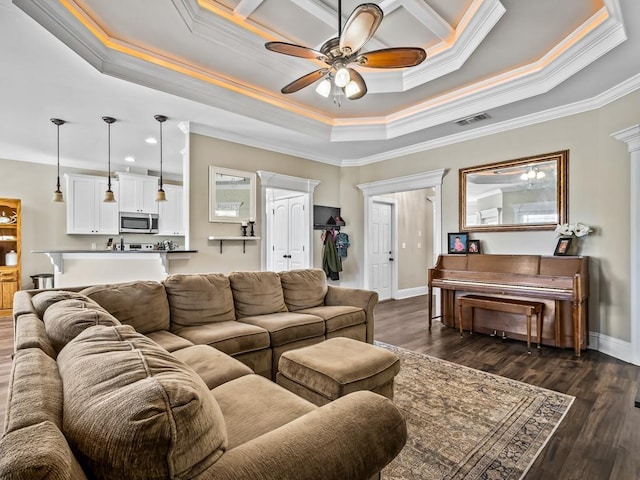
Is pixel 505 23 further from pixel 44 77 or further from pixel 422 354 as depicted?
pixel 44 77

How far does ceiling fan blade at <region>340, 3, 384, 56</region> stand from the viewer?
1.88 metres

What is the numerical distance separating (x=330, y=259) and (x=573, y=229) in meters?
3.37

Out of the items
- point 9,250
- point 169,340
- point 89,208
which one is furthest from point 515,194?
point 9,250

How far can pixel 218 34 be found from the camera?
9.75 ft

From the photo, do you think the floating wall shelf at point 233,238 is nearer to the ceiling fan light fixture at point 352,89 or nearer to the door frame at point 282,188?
the door frame at point 282,188

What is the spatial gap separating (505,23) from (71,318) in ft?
11.7

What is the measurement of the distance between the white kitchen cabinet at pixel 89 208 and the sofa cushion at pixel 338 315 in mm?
4996

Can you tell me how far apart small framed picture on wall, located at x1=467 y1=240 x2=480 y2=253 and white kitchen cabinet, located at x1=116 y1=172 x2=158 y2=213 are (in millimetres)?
5729

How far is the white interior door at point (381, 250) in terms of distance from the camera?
6530 millimetres

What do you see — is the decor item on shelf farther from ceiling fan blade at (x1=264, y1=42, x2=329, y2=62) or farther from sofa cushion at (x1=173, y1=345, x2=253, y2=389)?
ceiling fan blade at (x1=264, y1=42, x2=329, y2=62)

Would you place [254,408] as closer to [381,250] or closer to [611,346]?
[611,346]

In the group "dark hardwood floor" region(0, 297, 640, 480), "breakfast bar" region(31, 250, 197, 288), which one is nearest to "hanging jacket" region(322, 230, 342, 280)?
"dark hardwood floor" region(0, 297, 640, 480)

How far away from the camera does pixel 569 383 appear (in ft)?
9.16

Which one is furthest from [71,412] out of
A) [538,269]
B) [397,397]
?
[538,269]
